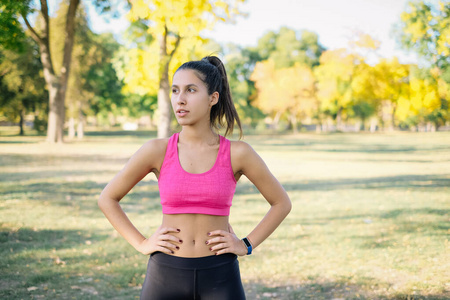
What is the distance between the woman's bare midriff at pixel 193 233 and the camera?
2201 mm

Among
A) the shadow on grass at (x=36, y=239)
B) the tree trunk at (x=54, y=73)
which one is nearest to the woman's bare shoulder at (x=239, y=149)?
the shadow on grass at (x=36, y=239)

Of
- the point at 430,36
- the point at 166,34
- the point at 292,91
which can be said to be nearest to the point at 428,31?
the point at 430,36

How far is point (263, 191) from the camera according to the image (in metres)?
2.46

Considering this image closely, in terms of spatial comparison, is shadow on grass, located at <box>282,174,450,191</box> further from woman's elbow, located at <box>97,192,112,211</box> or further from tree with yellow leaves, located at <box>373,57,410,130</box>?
tree with yellow leaves, located at <box>373,57,410,130</box>

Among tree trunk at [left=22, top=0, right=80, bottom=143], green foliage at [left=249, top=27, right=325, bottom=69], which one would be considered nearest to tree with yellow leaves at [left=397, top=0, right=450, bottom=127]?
tree trunk at [left=22, top=0, right=80, bottom=143]

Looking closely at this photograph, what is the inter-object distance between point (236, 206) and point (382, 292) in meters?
5.55

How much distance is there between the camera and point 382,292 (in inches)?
200

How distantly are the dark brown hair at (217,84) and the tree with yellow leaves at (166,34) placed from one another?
1065 centimetres

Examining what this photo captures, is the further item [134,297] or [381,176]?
[381,176]

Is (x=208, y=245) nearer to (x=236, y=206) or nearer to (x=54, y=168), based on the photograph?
(x=236, y=206)

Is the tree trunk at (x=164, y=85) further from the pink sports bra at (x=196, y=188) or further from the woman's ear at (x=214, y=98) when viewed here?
the pink sports bra at (x=196, y=188)

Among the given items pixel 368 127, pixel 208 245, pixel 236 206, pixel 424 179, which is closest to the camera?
pixel 208 245

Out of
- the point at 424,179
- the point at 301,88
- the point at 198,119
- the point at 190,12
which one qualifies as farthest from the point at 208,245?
the point at 301,88

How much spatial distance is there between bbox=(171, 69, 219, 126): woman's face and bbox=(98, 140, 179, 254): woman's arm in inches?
7.5
